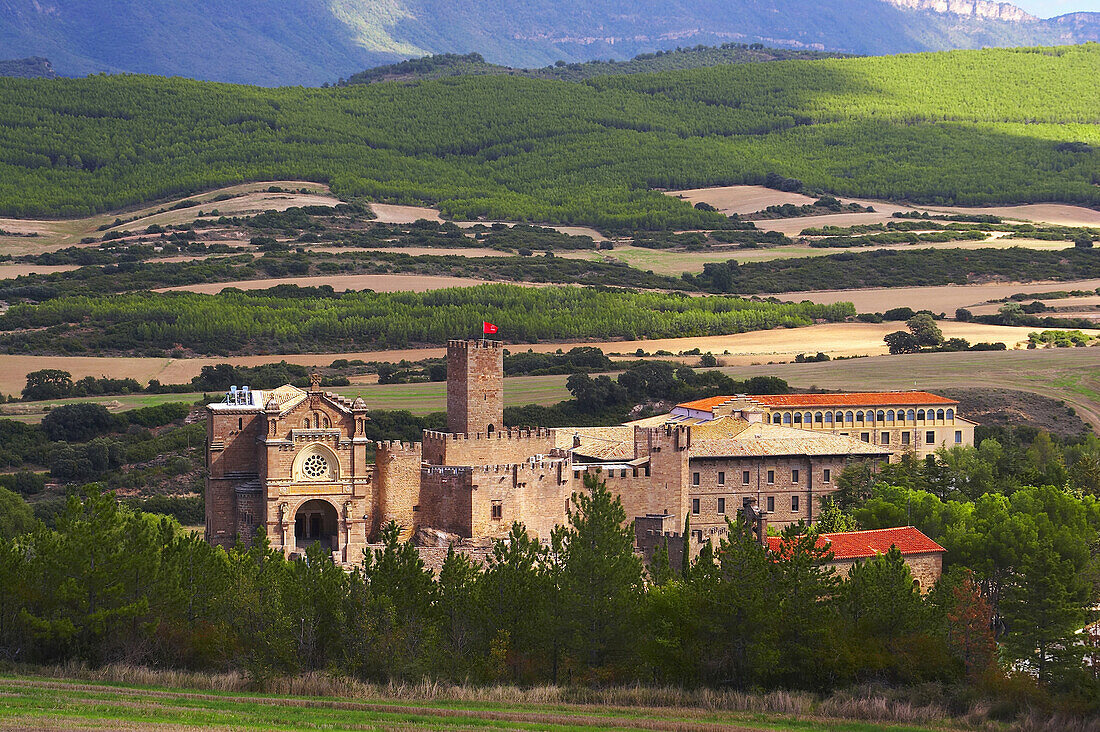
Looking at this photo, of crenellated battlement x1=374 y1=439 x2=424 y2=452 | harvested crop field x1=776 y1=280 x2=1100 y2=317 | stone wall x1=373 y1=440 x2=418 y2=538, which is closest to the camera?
stone wall x1=373 y1=440 x2=418 y2=538

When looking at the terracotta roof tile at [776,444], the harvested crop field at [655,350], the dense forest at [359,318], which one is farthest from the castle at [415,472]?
the dense forest at [359,318]

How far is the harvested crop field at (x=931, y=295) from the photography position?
157 meters

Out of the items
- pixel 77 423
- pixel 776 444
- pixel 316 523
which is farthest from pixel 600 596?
pixel 77 423

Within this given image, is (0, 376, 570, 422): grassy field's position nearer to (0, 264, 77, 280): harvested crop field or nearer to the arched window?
the arched window

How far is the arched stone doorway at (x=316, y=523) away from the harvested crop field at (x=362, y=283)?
3685 inches

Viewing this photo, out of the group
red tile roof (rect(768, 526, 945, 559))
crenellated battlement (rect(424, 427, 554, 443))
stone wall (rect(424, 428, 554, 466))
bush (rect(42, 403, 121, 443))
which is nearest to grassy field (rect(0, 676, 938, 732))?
red tile roof (rect(768, 526, 945, 559))

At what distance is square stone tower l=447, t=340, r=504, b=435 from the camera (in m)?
65.1

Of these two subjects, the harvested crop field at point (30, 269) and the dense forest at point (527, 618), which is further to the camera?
the harvested crop field at point (30, 269)

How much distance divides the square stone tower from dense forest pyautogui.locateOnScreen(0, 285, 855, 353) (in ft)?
225

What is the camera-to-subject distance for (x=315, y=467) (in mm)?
60781

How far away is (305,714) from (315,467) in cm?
2288

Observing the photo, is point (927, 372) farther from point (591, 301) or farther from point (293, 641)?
point (293, 641)

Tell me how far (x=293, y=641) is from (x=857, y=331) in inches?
4058

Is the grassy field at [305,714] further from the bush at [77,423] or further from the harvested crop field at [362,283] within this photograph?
the harvested crop field at [362,283]
